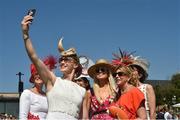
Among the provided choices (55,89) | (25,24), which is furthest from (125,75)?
(25,24)

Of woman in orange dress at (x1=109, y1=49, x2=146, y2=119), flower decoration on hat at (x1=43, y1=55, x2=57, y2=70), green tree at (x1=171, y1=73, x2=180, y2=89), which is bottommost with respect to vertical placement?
woman in orange dress at (x1=109, y1=49, x2=146, y2=119)

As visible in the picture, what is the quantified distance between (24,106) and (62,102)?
1.26 meters

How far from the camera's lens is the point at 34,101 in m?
6.04

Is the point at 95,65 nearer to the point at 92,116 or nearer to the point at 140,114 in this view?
the point at 92,116

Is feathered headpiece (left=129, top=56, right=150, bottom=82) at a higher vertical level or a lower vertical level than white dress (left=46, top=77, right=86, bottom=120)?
higher

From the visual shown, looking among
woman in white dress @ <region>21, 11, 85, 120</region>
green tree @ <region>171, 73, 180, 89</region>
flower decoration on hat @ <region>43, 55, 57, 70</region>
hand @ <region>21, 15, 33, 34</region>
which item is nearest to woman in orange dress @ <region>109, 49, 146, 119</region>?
woman in white dress @ <region>21, 11, 85, 120</region>

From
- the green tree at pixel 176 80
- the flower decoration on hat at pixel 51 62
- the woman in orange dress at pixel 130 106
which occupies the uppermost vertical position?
the green tree at pixel 176 80

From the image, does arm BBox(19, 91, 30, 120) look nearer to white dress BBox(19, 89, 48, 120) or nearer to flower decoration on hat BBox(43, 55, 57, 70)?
white dress BBox(19, 89, 48, 120)

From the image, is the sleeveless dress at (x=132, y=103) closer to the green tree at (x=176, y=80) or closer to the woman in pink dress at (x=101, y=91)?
the woman in pink dress at (x=101, y=91)

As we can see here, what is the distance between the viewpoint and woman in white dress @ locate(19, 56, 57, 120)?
19.4ft

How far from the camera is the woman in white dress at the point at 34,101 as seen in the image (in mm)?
5926

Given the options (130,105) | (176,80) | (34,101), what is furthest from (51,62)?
(176,80)

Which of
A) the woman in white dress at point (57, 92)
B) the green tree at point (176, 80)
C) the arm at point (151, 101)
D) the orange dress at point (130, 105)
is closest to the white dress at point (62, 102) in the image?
the woman in white dress at point (57, 92)

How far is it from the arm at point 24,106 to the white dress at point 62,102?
1.09 m
